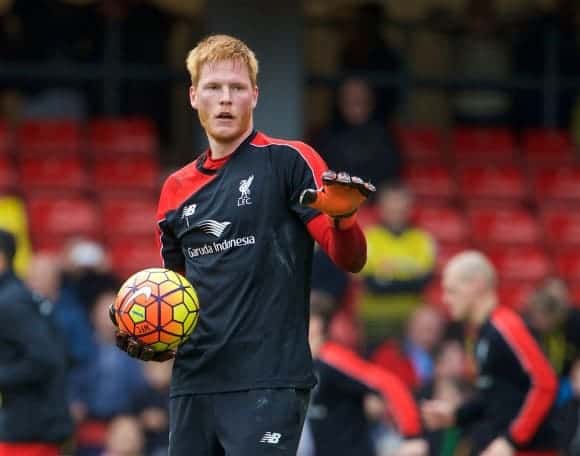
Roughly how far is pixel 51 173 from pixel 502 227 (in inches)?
148

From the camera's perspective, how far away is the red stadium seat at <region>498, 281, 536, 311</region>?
13.1 meters

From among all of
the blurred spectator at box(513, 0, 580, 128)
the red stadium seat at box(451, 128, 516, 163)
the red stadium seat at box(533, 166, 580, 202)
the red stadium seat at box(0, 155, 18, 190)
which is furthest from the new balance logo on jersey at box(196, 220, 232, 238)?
the blurred spectator at box(513, 0, 580, 128)

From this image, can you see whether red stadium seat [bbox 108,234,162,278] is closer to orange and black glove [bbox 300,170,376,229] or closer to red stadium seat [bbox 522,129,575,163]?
red stadium seat [bbox 522,129,575,163]

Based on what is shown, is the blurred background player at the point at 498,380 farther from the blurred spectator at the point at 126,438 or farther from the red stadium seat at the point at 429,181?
the red stadium seat at the point at 429,181

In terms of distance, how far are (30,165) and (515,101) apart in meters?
4.65

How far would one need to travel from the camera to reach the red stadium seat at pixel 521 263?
13.4 m

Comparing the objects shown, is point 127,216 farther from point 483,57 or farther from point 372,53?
point 483,57

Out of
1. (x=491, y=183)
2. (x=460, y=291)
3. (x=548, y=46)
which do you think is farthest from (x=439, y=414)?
(x=548, y=46)

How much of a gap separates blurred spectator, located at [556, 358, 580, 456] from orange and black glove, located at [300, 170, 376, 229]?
573 centimetres

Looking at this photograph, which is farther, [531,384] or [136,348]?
[531,384]

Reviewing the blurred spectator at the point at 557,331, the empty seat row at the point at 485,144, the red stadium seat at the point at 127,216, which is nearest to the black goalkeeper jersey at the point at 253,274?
the blurred spectator at the point at 557,331

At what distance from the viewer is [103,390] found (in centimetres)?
1081

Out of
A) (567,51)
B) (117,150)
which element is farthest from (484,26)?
(117,150)

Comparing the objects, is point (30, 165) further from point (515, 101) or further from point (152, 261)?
point (515, 101)
